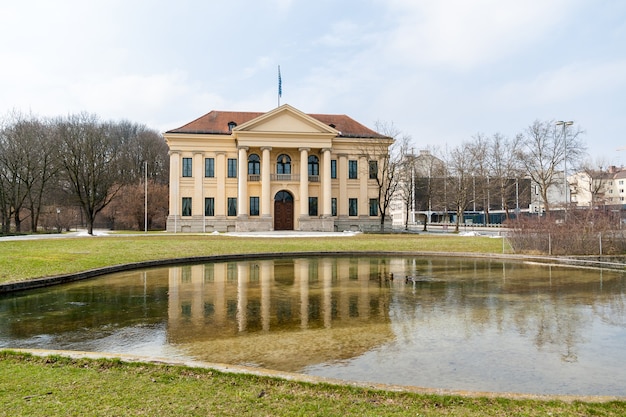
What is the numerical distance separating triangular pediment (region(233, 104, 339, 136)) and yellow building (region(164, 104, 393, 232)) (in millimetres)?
116

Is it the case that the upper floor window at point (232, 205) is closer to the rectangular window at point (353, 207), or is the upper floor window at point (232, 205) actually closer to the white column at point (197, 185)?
the white column at point (197, 185)

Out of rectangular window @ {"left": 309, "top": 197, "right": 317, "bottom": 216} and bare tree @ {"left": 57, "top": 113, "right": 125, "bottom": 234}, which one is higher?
bare tree @ {"left": 57, "top": 113, "right": 125, "bottom": 234}

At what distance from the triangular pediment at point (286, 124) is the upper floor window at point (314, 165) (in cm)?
419

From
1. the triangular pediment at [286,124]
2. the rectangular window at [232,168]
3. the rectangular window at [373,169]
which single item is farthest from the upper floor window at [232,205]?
the rectangular window at [373,169]

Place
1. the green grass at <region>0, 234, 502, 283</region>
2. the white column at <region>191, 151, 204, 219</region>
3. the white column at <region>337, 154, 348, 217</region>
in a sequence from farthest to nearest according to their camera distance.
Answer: the white column at <region>337, 154, 348, 217</region> < the white column at <region>191, 151, 204, 219</region> < the green grass at <region>0, 234, 502, 283</region>

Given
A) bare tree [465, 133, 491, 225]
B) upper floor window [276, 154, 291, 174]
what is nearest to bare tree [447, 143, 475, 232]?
bare tree [465, 133, 491, 225]

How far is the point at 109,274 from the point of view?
60.0 ft

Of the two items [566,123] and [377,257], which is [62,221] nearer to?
[377,257]

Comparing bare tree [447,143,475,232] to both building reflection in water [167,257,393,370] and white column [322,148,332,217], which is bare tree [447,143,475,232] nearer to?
white column [322,148,332,217]

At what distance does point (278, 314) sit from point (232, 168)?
45451 mm

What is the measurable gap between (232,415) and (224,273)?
1434cm

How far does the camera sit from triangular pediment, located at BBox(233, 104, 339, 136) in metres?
50.7

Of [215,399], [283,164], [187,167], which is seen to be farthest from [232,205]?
[215,399]

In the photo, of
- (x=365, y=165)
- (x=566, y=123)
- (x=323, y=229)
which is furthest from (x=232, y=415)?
(x=365, y=165)
